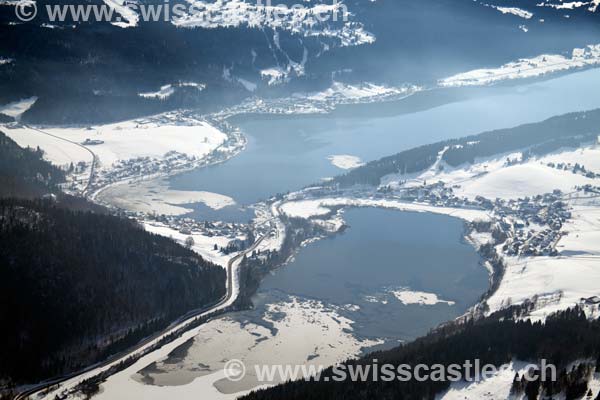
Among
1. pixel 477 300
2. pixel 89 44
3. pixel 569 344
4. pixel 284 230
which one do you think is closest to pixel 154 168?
pixel 284 230

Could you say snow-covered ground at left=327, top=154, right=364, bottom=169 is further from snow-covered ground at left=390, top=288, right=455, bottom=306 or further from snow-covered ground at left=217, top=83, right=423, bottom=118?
snow-covered ground at left=390, top=288, right=455, bottom=306

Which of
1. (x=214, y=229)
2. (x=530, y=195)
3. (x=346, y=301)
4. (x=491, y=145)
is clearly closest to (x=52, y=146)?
(x=214, y=229)

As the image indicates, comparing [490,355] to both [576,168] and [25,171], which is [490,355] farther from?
[576,168]

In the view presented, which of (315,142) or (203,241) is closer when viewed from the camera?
(203,241)

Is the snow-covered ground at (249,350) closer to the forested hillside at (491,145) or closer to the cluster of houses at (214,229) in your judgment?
the cluster of houses at (214,229)

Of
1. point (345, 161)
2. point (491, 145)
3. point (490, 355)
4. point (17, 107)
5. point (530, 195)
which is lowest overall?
point (345, 161)

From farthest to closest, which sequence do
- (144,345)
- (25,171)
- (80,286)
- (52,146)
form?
(52,146), (25,171), (80,286), (144,345)

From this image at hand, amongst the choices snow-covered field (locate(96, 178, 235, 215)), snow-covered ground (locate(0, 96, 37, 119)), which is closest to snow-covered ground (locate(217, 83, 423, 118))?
snow-covered ground (locate(0, 96, 37, 119))
